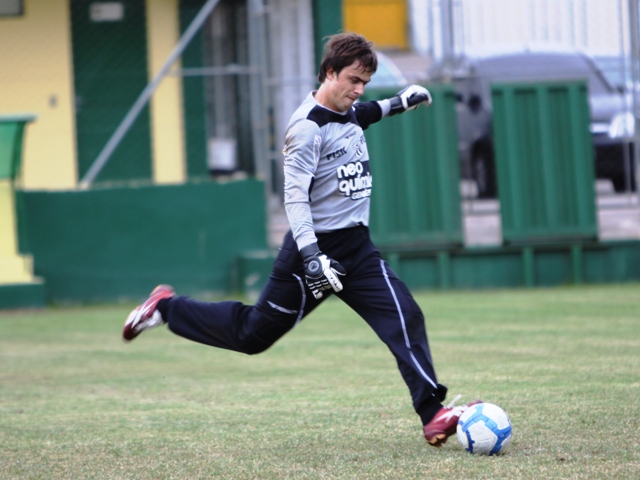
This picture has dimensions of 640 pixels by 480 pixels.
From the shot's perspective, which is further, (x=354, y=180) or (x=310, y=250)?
(x=354, y=180)

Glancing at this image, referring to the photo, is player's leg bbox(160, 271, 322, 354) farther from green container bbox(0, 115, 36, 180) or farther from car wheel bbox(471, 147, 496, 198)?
car wheel bbox(471, 147, 496, 198)

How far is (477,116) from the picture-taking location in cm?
1368

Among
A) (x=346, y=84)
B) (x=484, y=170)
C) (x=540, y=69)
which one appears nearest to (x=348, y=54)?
(x=346, y=84)

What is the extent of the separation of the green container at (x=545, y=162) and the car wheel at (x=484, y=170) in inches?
35.8

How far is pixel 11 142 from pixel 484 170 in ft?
19.1

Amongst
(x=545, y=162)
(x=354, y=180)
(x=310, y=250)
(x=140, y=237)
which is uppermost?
(x=545, y=162)

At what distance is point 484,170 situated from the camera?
45.0ft

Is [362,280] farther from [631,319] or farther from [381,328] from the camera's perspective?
[631,319]

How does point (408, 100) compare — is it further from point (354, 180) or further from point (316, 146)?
point (316, 146)

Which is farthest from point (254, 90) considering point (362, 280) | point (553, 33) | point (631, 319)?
point (362, 280)

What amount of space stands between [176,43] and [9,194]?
468 centimetres

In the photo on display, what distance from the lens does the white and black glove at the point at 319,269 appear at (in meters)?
4.90

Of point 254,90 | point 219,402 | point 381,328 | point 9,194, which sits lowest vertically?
point 219,402

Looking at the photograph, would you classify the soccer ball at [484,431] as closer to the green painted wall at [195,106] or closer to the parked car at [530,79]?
the parked car at [530,79]
